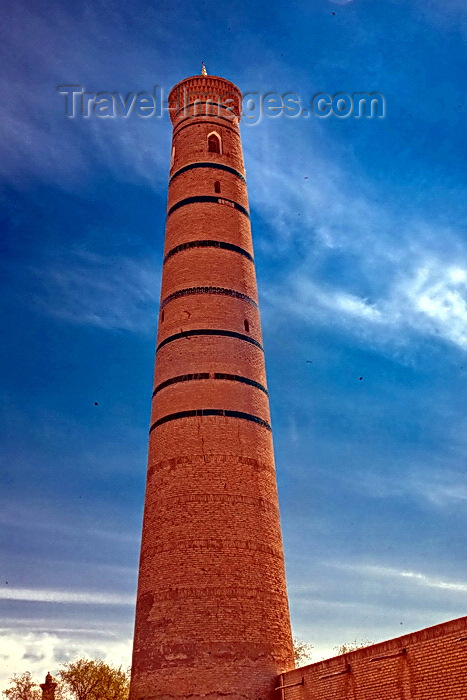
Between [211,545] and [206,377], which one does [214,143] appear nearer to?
[206,377]

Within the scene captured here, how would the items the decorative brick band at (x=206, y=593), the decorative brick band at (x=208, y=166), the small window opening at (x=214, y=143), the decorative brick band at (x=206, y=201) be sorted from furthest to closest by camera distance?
the small window opening at (x=214, y=143), the decorative brick band at (x=208, y=166), the decorative brick band at (x=206, y=201), the decorative brick band at (x=206, y=593)

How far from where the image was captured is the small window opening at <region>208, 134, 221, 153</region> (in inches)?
870

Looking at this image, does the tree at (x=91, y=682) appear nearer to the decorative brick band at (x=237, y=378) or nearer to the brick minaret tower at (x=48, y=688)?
the brick minaret tower at (x=48, y=688)

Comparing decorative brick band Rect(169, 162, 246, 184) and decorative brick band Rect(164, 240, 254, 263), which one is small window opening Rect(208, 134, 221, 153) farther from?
decorative brick band Rect(164, 240, 254, 263)

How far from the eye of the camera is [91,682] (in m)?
23.7

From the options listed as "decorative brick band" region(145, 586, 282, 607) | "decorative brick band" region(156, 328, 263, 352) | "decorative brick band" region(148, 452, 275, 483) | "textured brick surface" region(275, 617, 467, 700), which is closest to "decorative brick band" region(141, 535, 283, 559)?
"decorative brick band" region(145, 586, 282, 607)

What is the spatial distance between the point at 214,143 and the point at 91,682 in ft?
58.9

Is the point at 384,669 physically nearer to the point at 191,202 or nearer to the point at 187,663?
the point at 187,663

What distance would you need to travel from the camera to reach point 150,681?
49.6 feet

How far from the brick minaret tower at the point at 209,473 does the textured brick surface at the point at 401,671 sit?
171 cm

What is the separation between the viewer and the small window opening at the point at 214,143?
2211 centimetres

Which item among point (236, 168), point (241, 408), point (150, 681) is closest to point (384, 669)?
point (150, 681)

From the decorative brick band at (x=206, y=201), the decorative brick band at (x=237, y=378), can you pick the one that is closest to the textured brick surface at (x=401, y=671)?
the decorative brick band at (x=237, y=378)

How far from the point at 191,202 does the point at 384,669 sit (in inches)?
531
